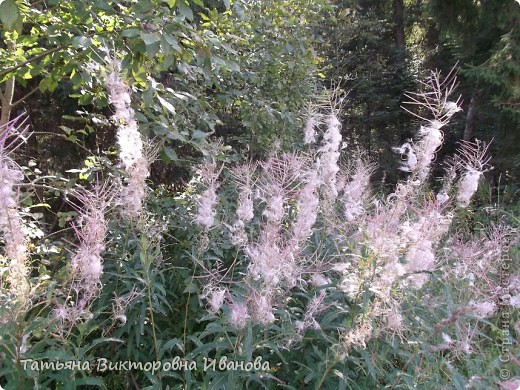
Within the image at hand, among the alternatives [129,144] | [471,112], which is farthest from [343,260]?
[471,112]

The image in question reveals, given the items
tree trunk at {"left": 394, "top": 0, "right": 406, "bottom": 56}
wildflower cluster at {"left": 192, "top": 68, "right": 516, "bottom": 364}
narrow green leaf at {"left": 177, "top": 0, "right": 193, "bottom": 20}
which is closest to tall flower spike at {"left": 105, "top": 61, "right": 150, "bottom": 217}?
wildflower cluster at {"left": 192, "top": 68, "right": 516, "bottom": 364}

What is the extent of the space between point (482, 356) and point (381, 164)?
10758 mm

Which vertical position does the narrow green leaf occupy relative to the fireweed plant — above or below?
above

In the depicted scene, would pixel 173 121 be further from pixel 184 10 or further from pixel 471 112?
pixel 471 112

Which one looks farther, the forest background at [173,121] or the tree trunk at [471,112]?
the tree trunk at [471,112]

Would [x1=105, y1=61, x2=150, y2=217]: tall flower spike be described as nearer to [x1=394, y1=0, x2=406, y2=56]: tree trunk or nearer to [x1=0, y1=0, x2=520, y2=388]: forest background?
[x1=0, y1=0, x2=520, y2=388]: forest background

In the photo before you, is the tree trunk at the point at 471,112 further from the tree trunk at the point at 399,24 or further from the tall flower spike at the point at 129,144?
the tall flower spike at the point at 129,144

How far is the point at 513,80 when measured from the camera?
7.52 metres

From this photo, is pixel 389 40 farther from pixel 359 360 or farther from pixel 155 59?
pixel 359 360

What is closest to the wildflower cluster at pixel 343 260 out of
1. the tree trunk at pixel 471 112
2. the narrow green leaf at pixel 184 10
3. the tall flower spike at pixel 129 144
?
the tall flower spike at pixel 129 144

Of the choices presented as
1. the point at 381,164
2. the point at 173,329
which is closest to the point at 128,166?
the point at 173,329

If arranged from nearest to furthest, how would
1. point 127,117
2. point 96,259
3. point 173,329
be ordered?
1. point 96,259
2. point 127,117
3. point 173,329

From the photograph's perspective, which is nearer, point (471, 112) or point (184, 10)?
point (184, 10)

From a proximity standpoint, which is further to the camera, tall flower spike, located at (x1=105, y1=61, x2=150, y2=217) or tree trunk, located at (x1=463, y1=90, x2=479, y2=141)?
tree trunk, located at (x1=463, y1=90, x2=479, y2=141)
